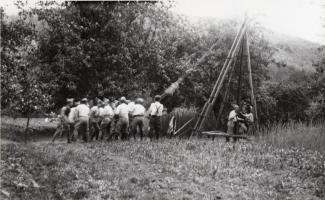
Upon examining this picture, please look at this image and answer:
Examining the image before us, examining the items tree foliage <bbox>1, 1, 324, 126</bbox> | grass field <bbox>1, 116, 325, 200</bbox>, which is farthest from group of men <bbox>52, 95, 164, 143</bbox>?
grass field <bbox>1, 116, 325, 200</bbox>

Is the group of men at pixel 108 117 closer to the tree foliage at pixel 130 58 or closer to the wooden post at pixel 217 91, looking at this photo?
the tree foliage at pixel 130 58

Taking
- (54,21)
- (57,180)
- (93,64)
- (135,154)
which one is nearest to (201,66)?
(93,64)

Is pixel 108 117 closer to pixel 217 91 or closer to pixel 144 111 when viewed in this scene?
pixel 144 111

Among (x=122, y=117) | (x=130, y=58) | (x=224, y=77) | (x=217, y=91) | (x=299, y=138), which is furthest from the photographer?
(x=130, y=58)

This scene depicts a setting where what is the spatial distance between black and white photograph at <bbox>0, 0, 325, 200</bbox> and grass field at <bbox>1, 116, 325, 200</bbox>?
49 mm

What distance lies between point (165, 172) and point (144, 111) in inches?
395

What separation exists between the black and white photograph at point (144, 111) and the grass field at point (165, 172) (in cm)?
5

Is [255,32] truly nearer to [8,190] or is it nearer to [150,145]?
[150,145]

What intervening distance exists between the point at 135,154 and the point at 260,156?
4747 millimetres

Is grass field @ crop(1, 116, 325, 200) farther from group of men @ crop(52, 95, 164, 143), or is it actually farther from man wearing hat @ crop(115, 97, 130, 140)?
man wearing hat @ crop(115, 97, 130, 140)

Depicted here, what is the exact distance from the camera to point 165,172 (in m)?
14.3

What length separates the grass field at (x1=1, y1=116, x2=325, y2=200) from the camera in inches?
463

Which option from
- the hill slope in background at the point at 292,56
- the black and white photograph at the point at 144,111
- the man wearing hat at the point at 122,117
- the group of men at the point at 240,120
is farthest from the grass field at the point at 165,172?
the hill slope in background at the point at 292,56

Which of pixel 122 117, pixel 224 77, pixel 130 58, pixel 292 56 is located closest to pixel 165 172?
pixel 122 117
